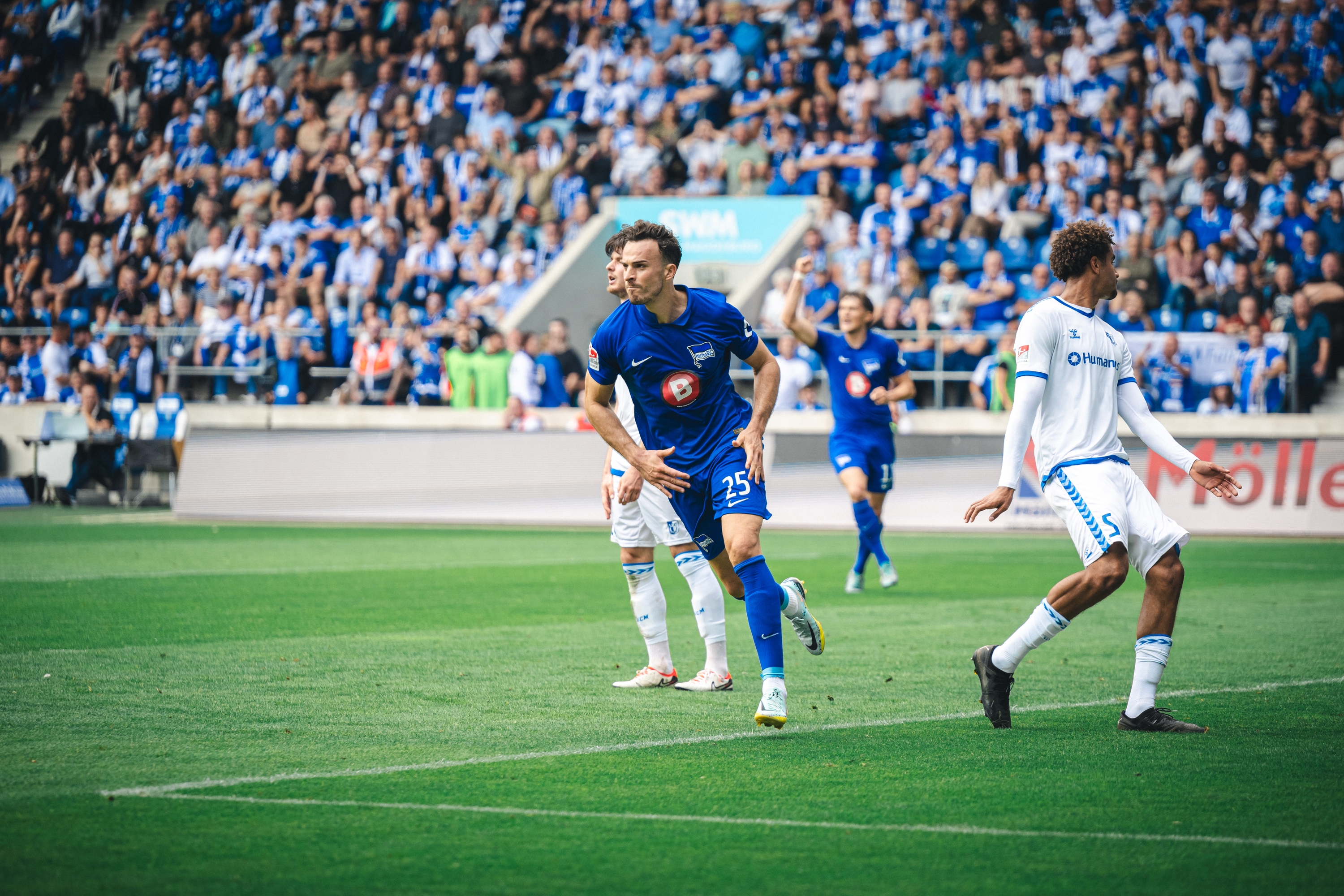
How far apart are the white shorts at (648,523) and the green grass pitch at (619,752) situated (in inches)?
31.2

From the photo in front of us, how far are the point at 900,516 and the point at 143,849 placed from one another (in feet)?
53.6

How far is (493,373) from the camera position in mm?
22844

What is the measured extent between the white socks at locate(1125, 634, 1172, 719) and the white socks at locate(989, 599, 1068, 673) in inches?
13.5

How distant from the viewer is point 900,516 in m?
20.2

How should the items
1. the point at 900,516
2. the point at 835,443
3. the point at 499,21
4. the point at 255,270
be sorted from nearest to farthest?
the point at 835,443, the point at 900,516, the point at 255,270, the point at 499,21

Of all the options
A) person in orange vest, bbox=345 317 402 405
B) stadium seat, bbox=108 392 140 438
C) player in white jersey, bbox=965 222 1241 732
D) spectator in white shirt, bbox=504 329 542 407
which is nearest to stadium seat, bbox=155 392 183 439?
stadium seat, bbox=108 392 140 438

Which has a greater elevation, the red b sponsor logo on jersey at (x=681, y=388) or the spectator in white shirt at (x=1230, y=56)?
the spectator in white shirt at (x=1230, y=56)

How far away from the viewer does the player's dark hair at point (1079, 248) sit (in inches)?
264

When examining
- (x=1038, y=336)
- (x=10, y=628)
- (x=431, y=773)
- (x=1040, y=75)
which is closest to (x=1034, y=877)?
(x=431, y=773)

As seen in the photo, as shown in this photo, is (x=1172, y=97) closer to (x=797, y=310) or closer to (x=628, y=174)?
(x=628, y=174)

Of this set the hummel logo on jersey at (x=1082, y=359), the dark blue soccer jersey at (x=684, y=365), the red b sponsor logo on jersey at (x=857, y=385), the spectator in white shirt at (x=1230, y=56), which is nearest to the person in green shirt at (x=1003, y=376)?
the spectator in white shirt at (x=1230, y=56)

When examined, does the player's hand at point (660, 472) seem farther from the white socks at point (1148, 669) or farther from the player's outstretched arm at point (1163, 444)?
the white socks at point (1148, 669)

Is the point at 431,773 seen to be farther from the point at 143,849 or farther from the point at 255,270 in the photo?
the point at 255,270

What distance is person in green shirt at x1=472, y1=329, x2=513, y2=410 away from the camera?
22.8m
